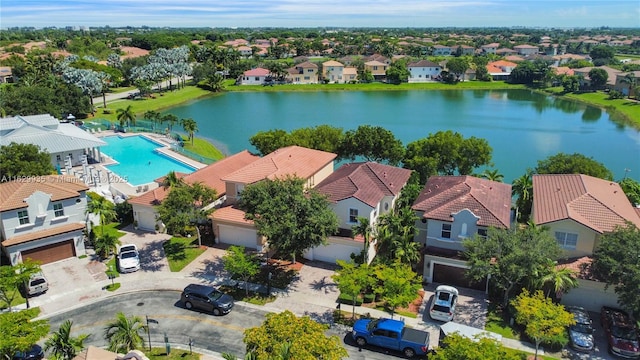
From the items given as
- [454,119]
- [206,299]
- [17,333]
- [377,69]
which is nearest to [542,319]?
[206,299]

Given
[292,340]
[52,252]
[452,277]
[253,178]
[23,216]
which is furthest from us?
[253,178]

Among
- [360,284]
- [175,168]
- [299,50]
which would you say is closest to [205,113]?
[175,168]

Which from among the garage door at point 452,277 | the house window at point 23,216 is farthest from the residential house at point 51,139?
A: the garage door at point 452,277

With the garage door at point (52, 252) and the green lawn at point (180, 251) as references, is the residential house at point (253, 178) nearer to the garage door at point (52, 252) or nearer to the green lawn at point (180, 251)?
the green lawn at point (180, 251)

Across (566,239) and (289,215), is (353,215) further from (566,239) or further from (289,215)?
(566,239)

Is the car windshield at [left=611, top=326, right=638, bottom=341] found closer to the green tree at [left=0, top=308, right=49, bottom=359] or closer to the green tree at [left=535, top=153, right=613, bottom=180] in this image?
the green tree at [left=535, top=153, right=613, bottom=180]

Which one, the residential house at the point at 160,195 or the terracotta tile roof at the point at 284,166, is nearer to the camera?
the terracotta tile roof at the point at 284,166

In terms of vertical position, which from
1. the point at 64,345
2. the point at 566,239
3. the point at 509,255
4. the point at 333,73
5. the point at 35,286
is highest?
the point at 333,73
